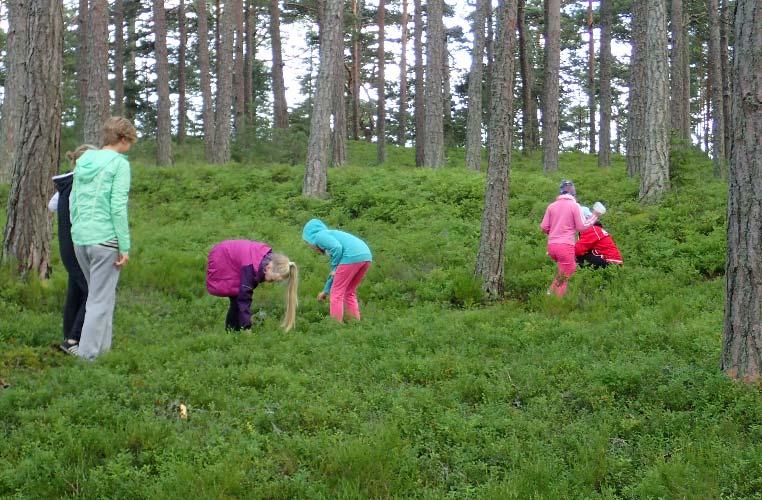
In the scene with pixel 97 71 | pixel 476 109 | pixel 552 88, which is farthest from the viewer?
pixel 552 88

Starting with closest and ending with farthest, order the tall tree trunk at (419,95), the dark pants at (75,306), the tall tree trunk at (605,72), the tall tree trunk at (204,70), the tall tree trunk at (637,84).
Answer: the dark pants at (75,306)
the tall tree trunk at (637,84)
the tall tree trunk at (204,70)
the tall tree trunk at (605,72)
the tall tree trunk at (419,95)

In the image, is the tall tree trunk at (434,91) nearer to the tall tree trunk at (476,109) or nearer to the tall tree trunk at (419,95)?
the tall tree trunk at (476,109)

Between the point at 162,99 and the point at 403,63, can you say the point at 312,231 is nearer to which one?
the point at 162,99

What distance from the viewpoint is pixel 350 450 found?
4480 millimetres

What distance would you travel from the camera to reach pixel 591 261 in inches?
411

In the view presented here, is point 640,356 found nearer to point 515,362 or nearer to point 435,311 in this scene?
point 515,362

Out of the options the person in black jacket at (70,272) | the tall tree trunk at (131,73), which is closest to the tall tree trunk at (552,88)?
the person in black jacket at (70,272)

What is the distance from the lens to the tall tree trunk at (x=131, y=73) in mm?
31609

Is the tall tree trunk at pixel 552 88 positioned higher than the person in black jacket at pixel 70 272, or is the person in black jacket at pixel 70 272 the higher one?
the tall tree trunk at pixel 552 88

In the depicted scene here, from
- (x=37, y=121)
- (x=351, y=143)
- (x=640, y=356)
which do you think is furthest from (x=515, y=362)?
(x=351, y=143)

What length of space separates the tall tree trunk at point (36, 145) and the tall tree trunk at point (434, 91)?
1276 centimetres

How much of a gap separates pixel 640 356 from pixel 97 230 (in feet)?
17.6

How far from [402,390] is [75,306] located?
3467mm

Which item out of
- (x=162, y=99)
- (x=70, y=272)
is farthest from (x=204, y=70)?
(x=70, y=272)
